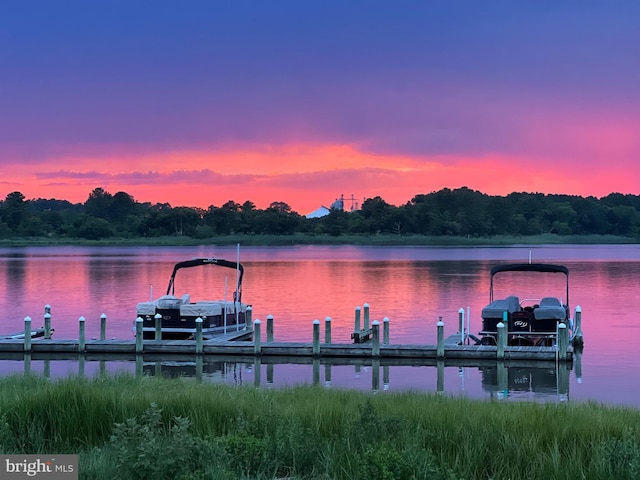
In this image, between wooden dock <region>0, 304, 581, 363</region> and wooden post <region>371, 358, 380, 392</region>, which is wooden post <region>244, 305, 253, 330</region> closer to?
wooden dock <region>0, 304, 581, 363</region>

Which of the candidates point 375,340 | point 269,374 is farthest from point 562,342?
point 269,374

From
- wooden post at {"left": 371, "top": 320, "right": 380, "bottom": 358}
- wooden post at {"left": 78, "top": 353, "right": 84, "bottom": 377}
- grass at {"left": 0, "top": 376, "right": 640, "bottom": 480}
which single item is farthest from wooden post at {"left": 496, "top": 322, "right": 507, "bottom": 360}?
wooden post at {"left": 78, "top": 353, "right": 84, "bottom": 377}

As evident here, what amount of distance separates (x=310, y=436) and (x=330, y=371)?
13569 millimetres

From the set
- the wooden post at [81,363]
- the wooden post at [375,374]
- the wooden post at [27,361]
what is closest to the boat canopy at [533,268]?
the wooden post at [375,374]

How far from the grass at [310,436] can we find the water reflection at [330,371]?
330 inches

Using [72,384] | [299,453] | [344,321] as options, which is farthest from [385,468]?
[344,321]

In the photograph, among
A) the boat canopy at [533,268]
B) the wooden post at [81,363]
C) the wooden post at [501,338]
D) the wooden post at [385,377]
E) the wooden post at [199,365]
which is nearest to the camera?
the wooden post at [385,377]

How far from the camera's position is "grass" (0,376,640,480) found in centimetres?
877

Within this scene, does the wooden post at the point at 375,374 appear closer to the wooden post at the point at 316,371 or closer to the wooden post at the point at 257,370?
the wooden post at the point at 316,371

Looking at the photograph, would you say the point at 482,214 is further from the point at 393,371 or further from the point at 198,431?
the point at 198,431

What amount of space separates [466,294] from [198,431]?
1683 inches

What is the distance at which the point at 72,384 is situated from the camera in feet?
42.4

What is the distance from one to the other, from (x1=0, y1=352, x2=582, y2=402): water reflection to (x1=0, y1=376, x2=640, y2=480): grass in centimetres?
839

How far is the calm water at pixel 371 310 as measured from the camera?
22.6m
